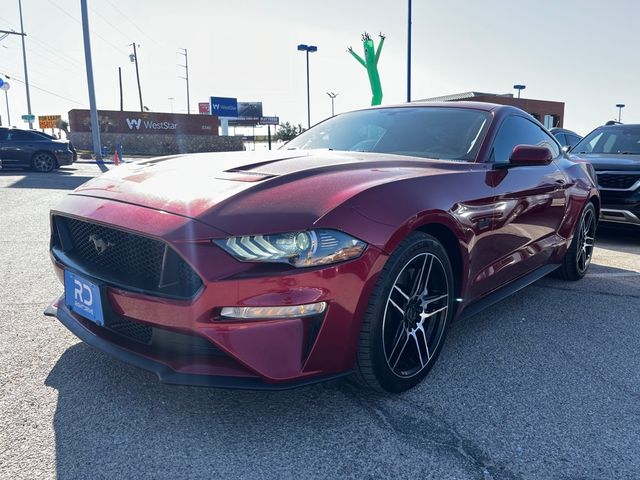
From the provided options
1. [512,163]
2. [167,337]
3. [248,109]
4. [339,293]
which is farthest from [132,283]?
[248,109]

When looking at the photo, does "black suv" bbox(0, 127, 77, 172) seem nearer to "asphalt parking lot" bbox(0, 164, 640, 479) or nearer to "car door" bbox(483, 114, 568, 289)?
"asphalt parking lot" bbox(0, 164, 640, 479)

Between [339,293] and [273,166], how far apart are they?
871mm

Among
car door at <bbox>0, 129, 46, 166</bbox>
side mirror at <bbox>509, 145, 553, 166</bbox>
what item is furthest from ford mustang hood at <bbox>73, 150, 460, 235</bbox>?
car door at <bbox>0, 129, 46, 166</bbox>

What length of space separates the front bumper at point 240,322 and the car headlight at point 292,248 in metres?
0.03

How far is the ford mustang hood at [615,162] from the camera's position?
6.18 meters

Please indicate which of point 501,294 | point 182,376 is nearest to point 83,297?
point 182,376

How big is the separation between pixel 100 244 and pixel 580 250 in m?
3.93

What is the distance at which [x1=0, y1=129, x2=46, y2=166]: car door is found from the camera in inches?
590

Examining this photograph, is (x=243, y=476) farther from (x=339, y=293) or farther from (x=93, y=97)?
(x=93, y=97)

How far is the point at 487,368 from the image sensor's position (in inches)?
106

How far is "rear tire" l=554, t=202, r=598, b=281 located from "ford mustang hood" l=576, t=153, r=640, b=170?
1915 mm

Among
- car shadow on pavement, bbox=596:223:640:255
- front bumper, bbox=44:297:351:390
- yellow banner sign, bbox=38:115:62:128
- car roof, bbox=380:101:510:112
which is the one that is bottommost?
car shadow on pavement, bbox=596:223:640:255

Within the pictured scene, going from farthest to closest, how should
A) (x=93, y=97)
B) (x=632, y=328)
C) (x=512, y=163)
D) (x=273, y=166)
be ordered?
(x=93, y=97), (x=632, y=328), (x=512, y=163), (x=273, y=166)

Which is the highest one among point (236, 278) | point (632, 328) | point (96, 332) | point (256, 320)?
point (236, 278)
